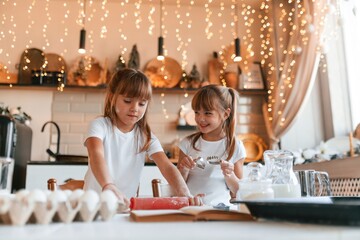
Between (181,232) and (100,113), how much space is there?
Answer: 3.00 meters

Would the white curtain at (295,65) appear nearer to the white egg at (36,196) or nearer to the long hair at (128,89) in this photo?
the long hair at (128,89)

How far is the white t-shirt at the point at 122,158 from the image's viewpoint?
4.89ft

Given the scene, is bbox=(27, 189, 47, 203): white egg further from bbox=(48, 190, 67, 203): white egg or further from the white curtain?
the white curtain

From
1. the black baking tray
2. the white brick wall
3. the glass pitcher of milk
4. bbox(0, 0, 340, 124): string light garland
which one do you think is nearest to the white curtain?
bbox(0, 0, 340, 124): string light garland

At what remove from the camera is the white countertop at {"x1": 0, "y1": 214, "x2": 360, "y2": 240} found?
15.9 inches

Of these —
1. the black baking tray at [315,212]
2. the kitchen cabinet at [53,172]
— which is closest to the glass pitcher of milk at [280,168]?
the black baking tray at [315,212]

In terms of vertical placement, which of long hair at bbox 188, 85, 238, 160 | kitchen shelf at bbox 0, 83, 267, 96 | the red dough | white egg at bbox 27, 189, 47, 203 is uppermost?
kitchen shelf at bbox 0, 83, 267, 96

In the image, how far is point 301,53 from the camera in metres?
2.67

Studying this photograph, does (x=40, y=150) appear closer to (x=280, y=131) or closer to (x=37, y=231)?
(x=280, y=131)

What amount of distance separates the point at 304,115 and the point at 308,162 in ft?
2.89

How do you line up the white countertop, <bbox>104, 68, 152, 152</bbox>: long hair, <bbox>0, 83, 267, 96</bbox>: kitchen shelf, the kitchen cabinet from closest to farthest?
the white countertop, <bbox>104, 68, 152, 152</bbox>: long hair, the kitchen cabinet, <bbox>0, 83, 267, 96</bbox>: kitchen shelf

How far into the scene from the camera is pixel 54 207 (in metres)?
0.51

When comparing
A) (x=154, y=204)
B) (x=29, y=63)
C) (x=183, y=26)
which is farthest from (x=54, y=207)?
(x=183, y=26)

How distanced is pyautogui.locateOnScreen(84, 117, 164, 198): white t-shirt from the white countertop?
989 mm
